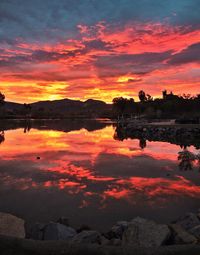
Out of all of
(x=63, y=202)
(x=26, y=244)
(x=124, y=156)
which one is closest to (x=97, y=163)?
(x=124, y=156)

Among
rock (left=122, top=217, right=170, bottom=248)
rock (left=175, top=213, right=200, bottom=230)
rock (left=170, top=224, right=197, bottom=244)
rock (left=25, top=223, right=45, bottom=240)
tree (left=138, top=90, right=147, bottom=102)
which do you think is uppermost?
tree (left=138, top=90, right=147, bottom=102)

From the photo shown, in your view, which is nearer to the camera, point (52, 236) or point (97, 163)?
point (52, 236)

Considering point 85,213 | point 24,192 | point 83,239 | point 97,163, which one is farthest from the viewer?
point 97,163

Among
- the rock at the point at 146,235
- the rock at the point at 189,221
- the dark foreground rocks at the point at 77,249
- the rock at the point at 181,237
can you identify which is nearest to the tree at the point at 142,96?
the rock at the point at 189,221

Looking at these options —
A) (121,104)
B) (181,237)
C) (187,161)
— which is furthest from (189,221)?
(121,104)

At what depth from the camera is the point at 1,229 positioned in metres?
6.78

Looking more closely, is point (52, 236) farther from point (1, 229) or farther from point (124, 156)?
point (124, 156)

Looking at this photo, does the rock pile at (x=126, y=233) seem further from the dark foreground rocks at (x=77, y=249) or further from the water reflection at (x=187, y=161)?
the water reflection at (x=187, y=161)

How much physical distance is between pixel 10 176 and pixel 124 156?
879cm

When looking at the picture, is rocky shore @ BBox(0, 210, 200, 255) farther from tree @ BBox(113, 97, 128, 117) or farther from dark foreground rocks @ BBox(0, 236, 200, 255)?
tree @ BBox(113, 97, 128, 117)

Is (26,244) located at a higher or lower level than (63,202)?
higher

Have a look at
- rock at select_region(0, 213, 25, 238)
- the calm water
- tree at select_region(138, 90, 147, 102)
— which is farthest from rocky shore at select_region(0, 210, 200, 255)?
tree at select_region(138, 90, 147, 102)

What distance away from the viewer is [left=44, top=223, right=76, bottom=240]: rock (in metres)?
6.99

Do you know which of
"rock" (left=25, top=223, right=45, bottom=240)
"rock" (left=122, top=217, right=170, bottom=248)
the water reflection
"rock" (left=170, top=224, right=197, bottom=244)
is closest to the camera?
"rock" (left=122, top=217, right=170, bottom=248)
